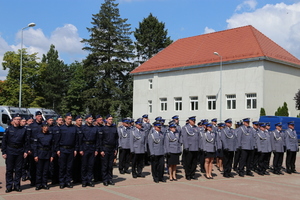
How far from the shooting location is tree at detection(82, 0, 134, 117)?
187 feet

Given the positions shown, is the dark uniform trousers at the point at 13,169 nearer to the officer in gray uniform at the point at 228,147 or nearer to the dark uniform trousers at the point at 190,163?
the dark uniform trousers at the point at 190,163

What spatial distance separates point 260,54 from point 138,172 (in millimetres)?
26498

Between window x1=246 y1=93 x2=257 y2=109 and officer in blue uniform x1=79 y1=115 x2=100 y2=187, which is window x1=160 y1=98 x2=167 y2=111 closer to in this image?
window x1=246 y1=93 x2=257 y2=109

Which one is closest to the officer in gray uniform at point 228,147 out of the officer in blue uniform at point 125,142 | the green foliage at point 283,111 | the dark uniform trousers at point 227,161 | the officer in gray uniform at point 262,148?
the dark uniform trousers at point 227,161

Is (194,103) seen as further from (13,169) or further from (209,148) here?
(13,169)

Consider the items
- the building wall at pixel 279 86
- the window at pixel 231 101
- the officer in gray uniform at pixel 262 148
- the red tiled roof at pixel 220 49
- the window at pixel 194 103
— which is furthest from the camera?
the window at pixel 194 103

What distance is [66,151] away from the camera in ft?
33.8

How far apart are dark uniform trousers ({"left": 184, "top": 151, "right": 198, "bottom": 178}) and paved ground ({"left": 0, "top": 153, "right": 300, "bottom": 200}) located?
292 millimetres

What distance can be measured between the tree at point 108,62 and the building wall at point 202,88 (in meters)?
8.91

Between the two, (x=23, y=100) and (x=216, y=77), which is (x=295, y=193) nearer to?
(x=216, y=77)

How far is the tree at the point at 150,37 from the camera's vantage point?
206ft

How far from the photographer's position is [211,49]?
4212 centimetres

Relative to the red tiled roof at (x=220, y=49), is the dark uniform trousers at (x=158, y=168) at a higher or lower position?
lower

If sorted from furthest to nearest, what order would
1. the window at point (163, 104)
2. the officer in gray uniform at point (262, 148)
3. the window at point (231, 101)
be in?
the window at point (163, 104), the window at point (231, 101), the officer in gray uniform at point (262, 148)
